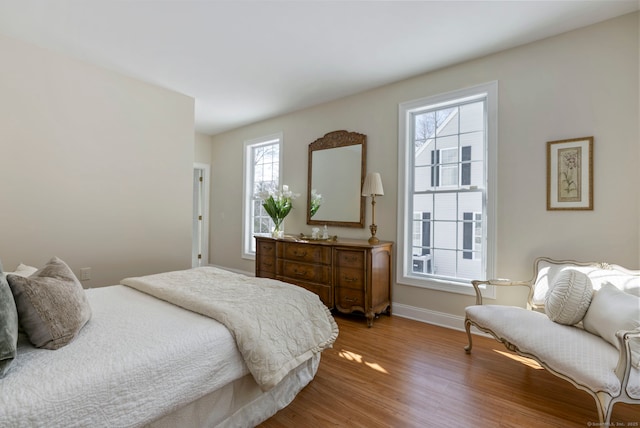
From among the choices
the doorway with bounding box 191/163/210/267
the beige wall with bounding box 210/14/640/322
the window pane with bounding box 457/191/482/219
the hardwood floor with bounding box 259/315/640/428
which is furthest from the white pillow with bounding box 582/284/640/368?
the doorway with bounding box 191/163/210/267

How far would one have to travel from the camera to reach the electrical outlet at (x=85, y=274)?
3094 millimetres

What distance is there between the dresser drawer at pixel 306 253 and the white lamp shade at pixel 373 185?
2.57 ft

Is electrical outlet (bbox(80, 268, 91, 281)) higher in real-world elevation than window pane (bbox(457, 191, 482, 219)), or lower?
lower

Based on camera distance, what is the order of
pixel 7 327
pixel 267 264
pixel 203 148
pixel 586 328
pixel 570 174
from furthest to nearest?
pixel 203 148 < pixel 267 264 < pixel 570 174 < pixel 586 328 < pixel 7 327

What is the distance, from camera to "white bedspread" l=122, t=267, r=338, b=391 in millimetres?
1461

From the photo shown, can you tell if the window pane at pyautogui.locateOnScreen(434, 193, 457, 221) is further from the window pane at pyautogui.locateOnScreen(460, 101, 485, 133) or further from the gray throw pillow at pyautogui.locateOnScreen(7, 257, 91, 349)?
the gray throw pillow at pyautogui.locateOnScreen(7, 257, 91, 349)

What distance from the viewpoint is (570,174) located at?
2.49 m

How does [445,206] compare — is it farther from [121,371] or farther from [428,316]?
[121,371]

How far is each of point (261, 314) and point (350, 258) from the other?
1673 millimetres

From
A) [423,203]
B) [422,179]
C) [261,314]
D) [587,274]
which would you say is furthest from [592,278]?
[261,314]

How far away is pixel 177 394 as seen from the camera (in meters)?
1.23

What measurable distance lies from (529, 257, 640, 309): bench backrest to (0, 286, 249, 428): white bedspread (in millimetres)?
2330

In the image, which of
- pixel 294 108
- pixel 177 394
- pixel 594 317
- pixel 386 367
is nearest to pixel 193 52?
pixel 294 108

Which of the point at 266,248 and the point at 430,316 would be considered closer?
the point at 430,316
